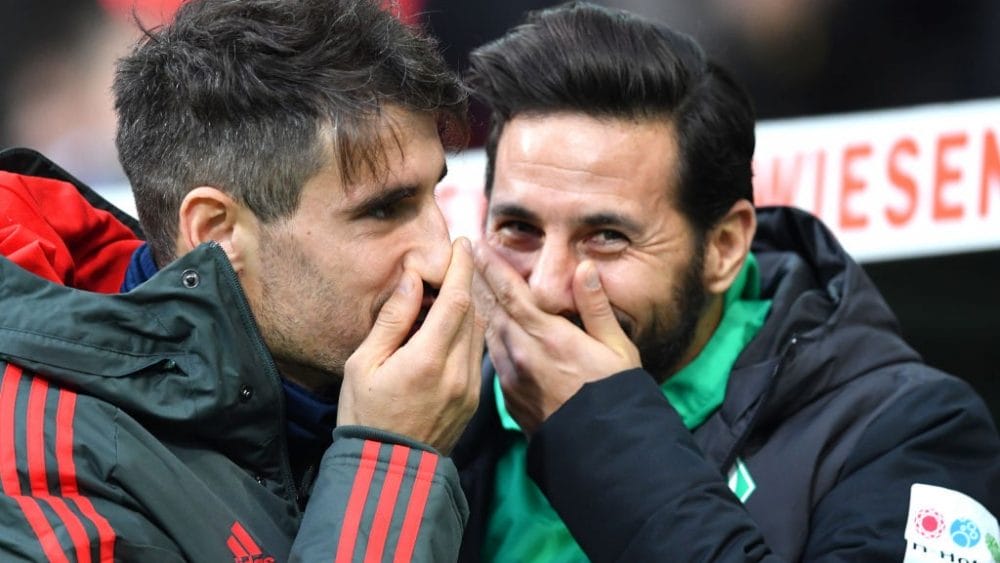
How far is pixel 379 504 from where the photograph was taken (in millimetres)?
1773

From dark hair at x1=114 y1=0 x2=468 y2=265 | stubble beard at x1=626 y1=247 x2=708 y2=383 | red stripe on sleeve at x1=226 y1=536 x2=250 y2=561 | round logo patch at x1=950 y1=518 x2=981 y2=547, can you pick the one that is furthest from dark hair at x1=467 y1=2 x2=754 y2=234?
red stripe on sleeve at x1=226 y1=536 x2=250 y2=561

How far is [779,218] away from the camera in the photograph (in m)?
2.95

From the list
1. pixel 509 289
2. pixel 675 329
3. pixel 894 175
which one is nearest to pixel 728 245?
pixel 675 329

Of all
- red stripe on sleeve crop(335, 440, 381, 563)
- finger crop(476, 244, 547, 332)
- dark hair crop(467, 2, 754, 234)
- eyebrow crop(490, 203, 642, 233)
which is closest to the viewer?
red stripe on sleeve crop(335, 440, 381, 563)

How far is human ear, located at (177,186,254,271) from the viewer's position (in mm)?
1950

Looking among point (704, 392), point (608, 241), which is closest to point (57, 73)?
point (608, 241)

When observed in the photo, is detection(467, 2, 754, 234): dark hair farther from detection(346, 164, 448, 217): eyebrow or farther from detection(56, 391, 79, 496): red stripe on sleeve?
detection(56, 391, 79, 496): red stripe on sleeve

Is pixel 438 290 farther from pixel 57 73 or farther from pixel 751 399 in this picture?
pixel 57 73

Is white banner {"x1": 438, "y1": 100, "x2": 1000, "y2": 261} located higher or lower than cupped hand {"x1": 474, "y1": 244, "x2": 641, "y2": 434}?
lower

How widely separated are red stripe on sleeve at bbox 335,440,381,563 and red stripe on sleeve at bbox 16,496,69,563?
32 centimetres

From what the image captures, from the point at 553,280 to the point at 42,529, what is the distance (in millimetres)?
1110

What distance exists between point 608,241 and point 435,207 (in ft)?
2.02

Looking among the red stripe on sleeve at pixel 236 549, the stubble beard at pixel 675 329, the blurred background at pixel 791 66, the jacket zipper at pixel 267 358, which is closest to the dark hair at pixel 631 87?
the stubble beard at pixel 675 329

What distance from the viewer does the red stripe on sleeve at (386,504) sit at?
1755mm
